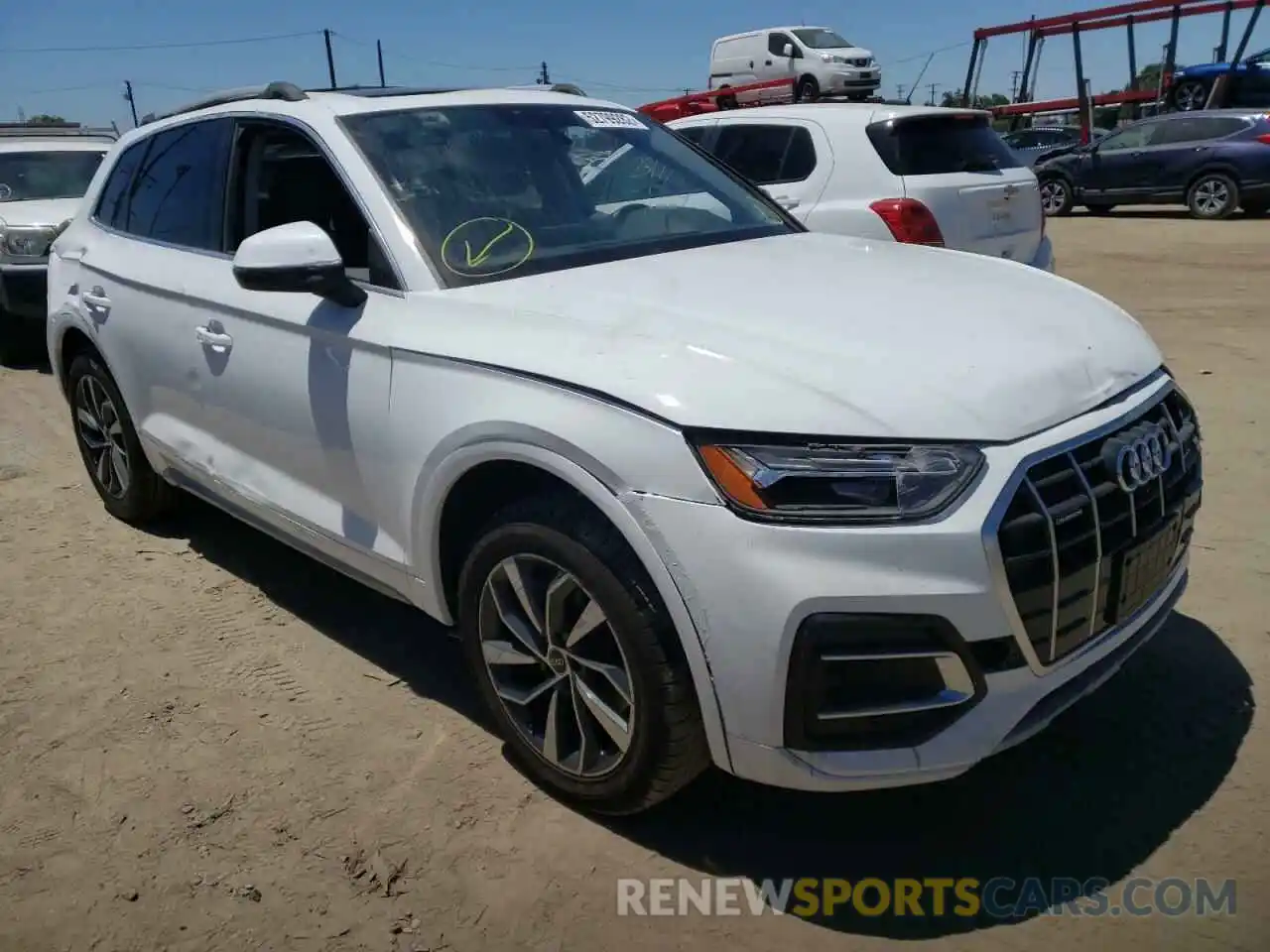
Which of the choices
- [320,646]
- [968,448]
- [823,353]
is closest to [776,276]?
[823,353]

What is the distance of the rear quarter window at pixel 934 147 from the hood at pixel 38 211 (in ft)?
19.9

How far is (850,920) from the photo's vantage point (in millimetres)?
2271

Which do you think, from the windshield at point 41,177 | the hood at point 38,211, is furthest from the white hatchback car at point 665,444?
the windshield at point 41,177

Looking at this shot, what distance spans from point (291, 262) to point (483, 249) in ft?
1.66

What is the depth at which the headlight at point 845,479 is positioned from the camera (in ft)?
6.70

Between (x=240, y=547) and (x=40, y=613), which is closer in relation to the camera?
(x=40, y=613)

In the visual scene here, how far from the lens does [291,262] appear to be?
8.95 ft

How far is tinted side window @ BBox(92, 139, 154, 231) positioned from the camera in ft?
14.3

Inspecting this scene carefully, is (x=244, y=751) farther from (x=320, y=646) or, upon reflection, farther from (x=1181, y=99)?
(x=1181, y=99)

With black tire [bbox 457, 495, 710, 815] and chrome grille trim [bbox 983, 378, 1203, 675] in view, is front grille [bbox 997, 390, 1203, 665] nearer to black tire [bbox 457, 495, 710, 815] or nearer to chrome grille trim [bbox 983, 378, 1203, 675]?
chrome grille trim [bbox 983, 378, 1203, 675]

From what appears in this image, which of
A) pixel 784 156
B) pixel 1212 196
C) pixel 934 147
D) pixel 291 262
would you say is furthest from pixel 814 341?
pixel 1212 196

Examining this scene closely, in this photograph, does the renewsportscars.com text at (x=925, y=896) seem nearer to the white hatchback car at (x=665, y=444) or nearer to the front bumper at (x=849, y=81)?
the white hatchback car at (x=665, y=444)

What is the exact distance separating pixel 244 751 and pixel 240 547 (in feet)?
5.54

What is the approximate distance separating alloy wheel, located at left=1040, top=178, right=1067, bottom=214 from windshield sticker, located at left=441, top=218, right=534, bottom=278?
53.6ft
